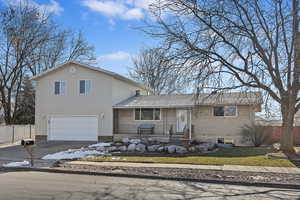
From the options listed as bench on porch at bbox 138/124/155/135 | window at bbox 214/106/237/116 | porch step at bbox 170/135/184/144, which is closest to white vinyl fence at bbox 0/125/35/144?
bench on porch at bbox 138/124/155/135

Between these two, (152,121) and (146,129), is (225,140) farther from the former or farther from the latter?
(146,129)

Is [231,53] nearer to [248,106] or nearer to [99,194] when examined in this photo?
[248,106]

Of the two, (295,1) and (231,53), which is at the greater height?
(295,1)

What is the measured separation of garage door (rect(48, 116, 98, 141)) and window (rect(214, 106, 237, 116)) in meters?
9.17

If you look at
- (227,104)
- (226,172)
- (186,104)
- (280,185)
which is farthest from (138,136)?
(280,185)

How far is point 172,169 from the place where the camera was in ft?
33.5

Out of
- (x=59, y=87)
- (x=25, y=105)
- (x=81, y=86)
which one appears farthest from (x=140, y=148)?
(x=25, y=105)

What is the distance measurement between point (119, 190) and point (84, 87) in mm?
14736

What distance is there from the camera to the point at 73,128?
69.1 ft

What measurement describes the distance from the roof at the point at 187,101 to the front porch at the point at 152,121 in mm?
590

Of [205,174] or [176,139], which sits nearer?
[205,174]

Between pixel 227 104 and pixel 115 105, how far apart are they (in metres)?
8.28

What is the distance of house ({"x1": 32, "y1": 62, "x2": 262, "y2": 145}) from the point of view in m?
19.2

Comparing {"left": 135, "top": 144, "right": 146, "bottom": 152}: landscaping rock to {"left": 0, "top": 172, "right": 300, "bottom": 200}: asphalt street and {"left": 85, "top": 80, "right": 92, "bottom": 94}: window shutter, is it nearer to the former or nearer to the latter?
{"left": 0, "top": 172, "right": 300, "bottom": 200}: asphalt street
